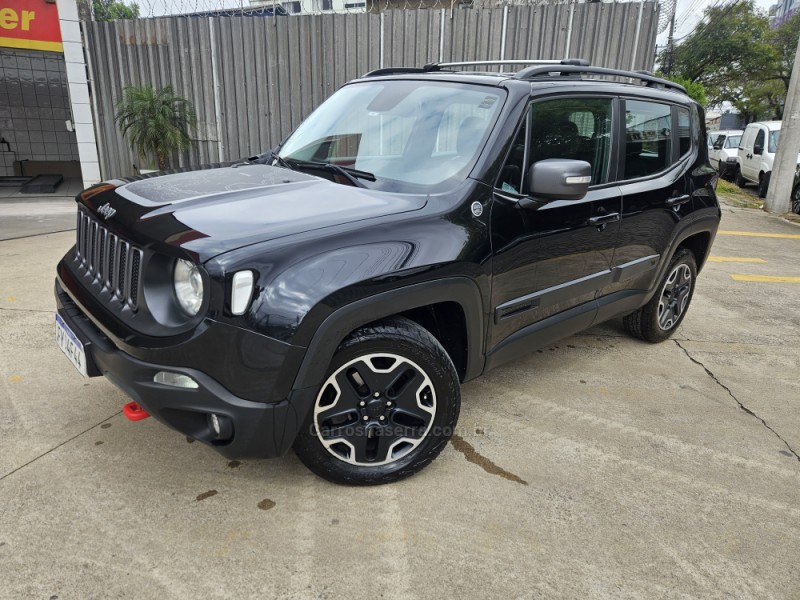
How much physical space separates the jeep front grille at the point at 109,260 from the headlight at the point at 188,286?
16cm

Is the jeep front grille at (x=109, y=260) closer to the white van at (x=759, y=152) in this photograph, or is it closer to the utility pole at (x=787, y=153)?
the utility pole at (x=787, y=153)

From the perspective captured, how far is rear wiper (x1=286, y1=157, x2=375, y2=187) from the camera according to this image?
289 centimetres

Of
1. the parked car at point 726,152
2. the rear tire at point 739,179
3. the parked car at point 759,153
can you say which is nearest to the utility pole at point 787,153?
the parked car at point 759,153

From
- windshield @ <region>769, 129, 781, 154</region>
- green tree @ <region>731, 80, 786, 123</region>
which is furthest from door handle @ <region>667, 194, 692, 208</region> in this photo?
green tree @ <region>731, 80, 786, 123</region>

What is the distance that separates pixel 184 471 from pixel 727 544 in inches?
92.1

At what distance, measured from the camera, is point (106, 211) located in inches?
101

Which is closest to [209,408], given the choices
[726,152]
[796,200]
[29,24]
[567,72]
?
[567,72]

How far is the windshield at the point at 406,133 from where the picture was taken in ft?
9.19

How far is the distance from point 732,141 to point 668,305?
1672cm

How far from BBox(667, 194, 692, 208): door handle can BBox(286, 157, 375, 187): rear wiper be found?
217 centimetres

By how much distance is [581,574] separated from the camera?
220 cm

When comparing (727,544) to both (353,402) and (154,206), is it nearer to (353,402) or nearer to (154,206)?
(353,402)

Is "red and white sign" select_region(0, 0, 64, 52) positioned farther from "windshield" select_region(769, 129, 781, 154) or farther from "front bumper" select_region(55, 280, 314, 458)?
"windshield" select_region(769, 129, 781, 154)

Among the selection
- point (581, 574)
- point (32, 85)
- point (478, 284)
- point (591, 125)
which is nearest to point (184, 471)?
point (478, 284)
